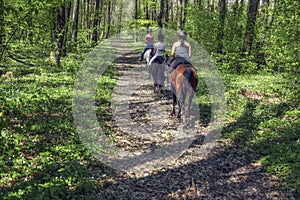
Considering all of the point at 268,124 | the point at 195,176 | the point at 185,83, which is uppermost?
the point at 185,83

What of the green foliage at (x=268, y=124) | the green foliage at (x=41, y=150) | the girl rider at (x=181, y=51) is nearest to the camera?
the green foliage at (x=41, y=150)

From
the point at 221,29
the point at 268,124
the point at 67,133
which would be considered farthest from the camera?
the point at 221,29

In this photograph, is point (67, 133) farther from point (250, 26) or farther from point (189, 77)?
point (250, 26)

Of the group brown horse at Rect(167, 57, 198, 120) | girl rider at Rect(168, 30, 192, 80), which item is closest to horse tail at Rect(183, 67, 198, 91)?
brown horse at Rect(167, 57, 198, 120)

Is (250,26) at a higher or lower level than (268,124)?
higher

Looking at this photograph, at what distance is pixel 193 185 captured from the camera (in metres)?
7.39

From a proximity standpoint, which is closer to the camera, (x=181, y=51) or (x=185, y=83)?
(x=185, y=83)

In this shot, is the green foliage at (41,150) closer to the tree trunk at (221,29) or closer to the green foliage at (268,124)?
the green foliage at (268,124)

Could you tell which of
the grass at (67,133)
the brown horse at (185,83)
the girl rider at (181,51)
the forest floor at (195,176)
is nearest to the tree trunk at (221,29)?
the grass at (67,133)

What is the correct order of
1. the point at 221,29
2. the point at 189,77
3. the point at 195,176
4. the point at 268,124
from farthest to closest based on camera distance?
the point at 221,29 → the point at 268,124 → the point at 189,77 → the point at 195,176

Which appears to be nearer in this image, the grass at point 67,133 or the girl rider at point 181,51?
the grass at point 67,133

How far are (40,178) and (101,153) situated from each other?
2253 mm

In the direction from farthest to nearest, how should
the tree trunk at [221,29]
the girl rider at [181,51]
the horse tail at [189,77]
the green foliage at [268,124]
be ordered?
the tree trunk at [221,29] → the girl rider at [181,51] → the horse tail at [189,77] → the green foliage at [268,124]

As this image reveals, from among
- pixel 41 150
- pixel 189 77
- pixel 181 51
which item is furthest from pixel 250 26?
pixel 41 150
